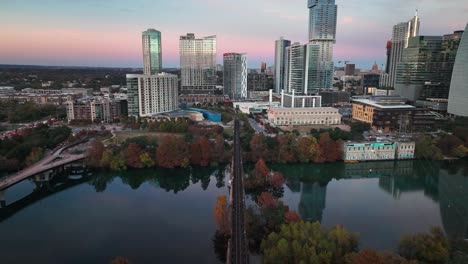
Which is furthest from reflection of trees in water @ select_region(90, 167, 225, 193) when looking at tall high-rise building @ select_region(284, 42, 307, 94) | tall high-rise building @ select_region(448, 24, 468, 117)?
tall high-rise building @ select_region(284, 42, 307, 94)

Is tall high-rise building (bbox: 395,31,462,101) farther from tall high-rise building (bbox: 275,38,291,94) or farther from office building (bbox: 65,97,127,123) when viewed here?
office building (bbox: 65,97,127,123)

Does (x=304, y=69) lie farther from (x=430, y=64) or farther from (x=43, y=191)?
(x=43, y=191)

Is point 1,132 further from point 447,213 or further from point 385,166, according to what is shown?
point 447,213

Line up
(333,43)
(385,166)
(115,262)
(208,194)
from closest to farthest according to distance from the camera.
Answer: (115,262) → (208,194) → (385,166) → (333,43)

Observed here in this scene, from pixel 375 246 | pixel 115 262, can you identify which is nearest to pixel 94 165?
pixel 115 262

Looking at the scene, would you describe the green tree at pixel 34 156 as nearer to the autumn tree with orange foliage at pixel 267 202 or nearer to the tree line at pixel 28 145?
the tree line at pixel 28 145

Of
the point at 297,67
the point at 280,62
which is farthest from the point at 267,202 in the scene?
the point at 280,62

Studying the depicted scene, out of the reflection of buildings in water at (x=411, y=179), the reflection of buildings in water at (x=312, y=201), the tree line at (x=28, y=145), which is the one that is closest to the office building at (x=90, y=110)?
the tree line at (x=28, y=145)
